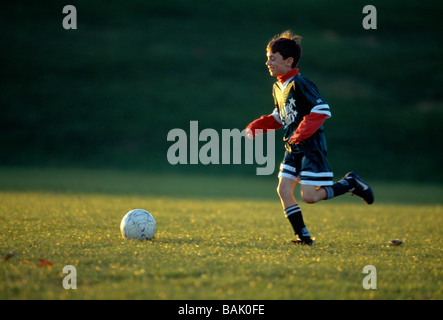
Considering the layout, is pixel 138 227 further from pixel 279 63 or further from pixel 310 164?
pixel 279 63

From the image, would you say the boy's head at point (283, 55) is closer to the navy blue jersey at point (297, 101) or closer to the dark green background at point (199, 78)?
the navy blue jersey at point (297, 101)

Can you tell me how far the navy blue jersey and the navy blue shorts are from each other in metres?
0.24

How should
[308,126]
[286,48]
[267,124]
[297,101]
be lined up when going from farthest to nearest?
[267,124], [286,48], [297,101], [308,126]

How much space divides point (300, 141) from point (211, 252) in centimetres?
133

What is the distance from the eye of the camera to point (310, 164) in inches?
169

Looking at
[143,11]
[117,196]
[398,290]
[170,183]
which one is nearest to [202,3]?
[143,11]

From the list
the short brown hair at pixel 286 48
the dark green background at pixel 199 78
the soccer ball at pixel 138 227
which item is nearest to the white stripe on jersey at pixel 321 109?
the short brown hair at pixel 286 48

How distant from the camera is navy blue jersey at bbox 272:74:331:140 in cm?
431

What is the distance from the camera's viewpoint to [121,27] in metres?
23.3

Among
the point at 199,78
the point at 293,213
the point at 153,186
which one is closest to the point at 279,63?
the point at 293,213

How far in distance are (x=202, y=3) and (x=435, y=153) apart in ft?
46.0

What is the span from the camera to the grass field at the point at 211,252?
2.78m
